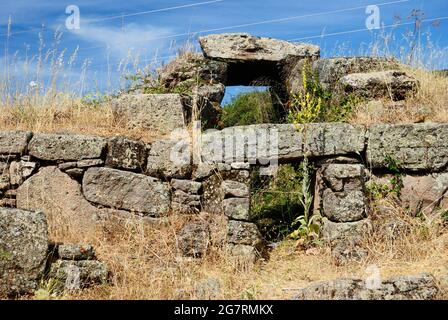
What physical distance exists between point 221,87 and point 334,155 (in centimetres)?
265

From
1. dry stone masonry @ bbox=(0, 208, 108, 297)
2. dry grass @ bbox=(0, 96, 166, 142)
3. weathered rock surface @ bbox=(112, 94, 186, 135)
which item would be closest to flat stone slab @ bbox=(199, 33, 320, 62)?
weathered rock surface @ bbox=(112, 94, 186, 135)

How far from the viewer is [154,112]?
8469 mm

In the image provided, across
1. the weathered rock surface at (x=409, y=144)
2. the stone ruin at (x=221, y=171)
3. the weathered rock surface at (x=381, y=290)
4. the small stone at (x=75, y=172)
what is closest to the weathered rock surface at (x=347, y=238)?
the stone ruin at (x=221, y=171)

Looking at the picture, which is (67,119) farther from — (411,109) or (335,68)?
(411,109)

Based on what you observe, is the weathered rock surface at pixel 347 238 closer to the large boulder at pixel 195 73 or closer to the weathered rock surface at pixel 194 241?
the weathered rock surface at pixel 194 241

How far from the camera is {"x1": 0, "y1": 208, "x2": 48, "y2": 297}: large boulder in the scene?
5.89 meters

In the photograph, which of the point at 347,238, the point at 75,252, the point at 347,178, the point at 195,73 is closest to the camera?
the point at 75,252

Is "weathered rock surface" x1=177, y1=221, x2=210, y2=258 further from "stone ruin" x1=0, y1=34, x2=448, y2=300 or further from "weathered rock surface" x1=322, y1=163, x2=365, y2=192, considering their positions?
"weathered rock surface" x1=322, y1=163, x2=365, y2=192

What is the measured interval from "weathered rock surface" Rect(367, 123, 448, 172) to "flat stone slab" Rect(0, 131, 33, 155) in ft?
14.7

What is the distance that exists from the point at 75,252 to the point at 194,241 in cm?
152

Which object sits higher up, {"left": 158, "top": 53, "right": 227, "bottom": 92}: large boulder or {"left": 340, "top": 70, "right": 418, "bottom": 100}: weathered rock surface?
{"left": 158, "top": 53, "right": 227, "bottom": 92}: large boulder

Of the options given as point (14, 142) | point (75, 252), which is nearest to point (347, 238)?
point (75, 252)
